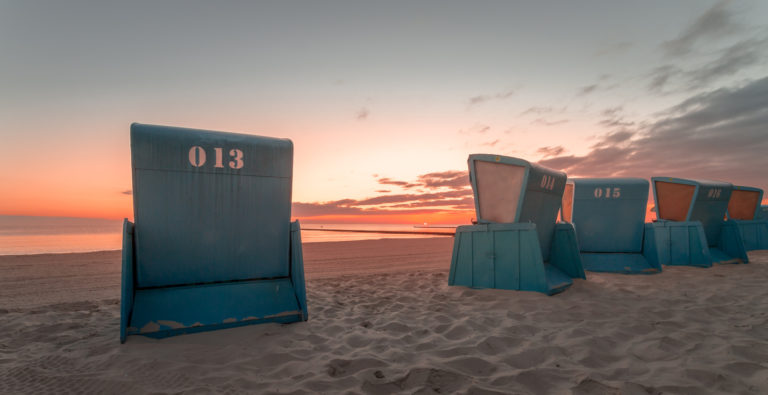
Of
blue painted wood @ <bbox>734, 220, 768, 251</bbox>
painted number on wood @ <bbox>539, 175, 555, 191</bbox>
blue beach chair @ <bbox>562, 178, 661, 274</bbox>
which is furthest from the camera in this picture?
blue painted wood @ <bbox>734, 220, 768, 251</bbox>

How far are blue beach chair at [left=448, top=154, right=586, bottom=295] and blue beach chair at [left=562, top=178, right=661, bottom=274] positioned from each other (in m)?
1.93

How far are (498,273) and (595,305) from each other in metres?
1.43

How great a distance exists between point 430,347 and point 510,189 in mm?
3449

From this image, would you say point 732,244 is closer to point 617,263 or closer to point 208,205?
point 617,263

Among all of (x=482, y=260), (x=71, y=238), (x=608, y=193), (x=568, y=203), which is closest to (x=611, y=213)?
(x=608, y=193)

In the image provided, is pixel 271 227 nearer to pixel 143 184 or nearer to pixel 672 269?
pixel 143 184

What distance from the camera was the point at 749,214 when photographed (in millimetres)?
13102

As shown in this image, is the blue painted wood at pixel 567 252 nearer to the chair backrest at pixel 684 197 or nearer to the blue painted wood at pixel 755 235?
the chair backrest at pixel 684 197

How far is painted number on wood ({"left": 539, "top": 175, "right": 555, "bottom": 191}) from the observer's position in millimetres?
6194

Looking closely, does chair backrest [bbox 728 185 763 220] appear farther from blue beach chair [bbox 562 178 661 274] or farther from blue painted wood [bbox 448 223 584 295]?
blue painted wood [bbox 448 223 584 295]

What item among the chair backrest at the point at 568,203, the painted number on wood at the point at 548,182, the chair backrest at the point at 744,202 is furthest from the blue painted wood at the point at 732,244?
the painted number on wood at the point at 548,182

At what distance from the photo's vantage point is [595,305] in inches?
181

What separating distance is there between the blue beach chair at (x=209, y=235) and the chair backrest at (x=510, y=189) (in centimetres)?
336

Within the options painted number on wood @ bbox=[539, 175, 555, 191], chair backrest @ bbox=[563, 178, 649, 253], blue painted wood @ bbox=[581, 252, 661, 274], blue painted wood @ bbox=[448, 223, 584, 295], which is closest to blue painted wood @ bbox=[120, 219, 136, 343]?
blue painted wood @ bbox=[448, 223, 584, 295]
